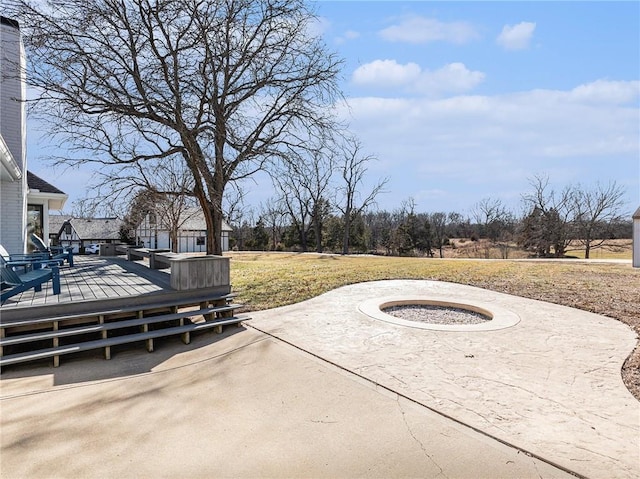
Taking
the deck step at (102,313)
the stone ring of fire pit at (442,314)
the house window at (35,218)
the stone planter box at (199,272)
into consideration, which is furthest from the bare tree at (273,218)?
the deck step at (102,313)

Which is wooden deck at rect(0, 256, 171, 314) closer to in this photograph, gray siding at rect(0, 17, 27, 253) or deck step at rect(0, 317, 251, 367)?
deck step at rect(0, 317, 251, 367)

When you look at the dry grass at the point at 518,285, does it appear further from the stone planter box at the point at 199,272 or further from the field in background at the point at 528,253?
the field in background at the point at 528,253

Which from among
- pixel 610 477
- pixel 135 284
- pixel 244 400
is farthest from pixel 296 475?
pixel 135 284

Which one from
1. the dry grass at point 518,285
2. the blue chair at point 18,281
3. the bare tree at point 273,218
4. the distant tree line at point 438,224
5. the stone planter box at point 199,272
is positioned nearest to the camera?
the blue chair at point 18,281

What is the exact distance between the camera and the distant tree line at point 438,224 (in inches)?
1142

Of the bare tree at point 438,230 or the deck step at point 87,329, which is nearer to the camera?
the deck step at point 87,329

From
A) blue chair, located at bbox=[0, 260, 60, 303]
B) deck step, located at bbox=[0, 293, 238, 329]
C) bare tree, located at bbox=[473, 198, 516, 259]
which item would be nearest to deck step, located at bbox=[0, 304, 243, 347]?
deck step, located at bbox=[0, 293, 238, 329]

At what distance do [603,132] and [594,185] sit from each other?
73.2ft

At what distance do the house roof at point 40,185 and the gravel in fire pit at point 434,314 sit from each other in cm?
1171

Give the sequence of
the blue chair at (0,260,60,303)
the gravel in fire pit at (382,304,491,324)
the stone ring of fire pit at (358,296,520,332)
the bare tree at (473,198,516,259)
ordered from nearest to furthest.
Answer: the blue chair at (0,260,60,303), the stone ring of fire pit at (358,296,520,332), the gravel in fire pit at (382,304,491,324), the bare tree at (473,198,516,259)

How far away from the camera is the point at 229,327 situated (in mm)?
5918

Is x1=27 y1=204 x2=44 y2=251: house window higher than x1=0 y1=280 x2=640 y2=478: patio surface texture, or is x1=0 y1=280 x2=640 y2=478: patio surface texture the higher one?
x1=27 y1=204 x2=44 y2=251: house window

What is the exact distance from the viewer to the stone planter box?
5.50 metres

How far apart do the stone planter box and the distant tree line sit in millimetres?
17615
